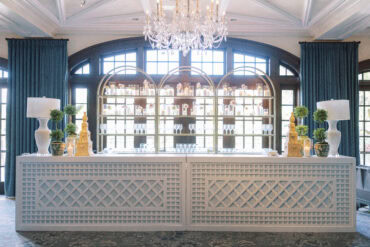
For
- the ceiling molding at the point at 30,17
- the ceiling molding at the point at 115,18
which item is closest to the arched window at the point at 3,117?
the ceiling molding at the point at 30,17

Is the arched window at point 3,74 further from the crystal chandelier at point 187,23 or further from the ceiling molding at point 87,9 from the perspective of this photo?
the crystal chandelier at point 187,23

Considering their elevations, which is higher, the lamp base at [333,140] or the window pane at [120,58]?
the window pane at [120,58]

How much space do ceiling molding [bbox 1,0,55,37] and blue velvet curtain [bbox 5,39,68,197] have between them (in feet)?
0.96

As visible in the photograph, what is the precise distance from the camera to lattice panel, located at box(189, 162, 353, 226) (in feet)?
12.9

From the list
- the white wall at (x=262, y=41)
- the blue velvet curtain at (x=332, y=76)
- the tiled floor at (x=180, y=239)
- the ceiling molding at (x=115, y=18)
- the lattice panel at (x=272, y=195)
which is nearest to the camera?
the tiled floor at (x=180, y=239)

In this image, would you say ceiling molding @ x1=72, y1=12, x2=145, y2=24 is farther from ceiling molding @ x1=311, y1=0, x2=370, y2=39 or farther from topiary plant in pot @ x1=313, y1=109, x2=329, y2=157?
topiary plant in pot @ x1=313, y1=109, x2=329, y2=157

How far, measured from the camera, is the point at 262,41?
20.9 feet

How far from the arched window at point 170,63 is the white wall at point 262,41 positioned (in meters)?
Result: 0.09

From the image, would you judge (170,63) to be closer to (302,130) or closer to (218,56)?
(218,56)

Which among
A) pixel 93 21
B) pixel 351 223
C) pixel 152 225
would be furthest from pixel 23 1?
pixel 351 223

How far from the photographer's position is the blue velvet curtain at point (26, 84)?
5.98 meters

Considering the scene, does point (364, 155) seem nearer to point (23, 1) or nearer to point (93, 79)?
point (93, 79)

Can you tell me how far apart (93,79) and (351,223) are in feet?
16.2

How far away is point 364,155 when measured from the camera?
260 inches
